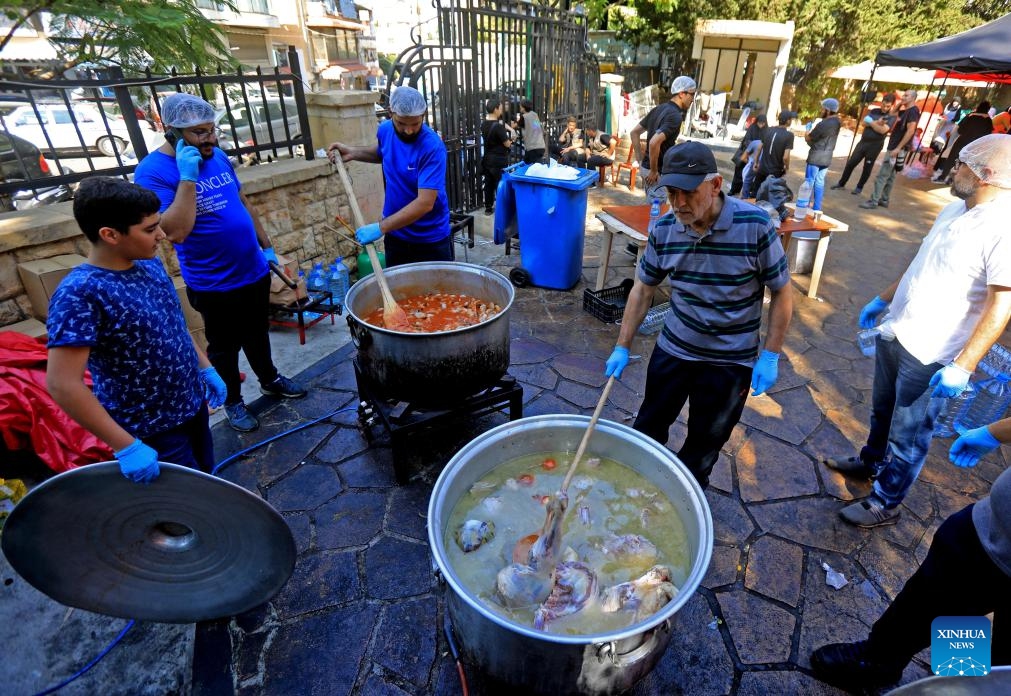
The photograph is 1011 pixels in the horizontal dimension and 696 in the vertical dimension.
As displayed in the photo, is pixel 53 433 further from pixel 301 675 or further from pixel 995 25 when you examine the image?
pixel 995 25

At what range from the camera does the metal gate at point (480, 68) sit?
814cm

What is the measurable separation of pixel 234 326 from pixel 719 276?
3.62 metres

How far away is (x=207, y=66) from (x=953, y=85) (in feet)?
93.2

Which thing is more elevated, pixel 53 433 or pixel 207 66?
pixel 207 66

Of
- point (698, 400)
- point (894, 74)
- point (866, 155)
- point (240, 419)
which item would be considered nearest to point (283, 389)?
point (240, 419)

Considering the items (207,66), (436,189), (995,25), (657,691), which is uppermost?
(995,25)

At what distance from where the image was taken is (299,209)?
253 inches

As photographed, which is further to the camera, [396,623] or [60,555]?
[396,623]

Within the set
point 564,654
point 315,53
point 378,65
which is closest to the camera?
point 564,654

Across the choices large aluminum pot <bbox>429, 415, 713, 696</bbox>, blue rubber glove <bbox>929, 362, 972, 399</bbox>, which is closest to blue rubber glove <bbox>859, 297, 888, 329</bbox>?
blue rubber glove <bbox>929, 362, 972, 399</bbox>

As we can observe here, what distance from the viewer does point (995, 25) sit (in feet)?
36.1

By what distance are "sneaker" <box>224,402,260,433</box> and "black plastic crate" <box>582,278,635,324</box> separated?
3.97 meters

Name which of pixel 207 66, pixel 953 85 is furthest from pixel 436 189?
pixel 953 85

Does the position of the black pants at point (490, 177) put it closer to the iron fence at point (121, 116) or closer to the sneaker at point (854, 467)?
the iron fence at point (121, 116)
